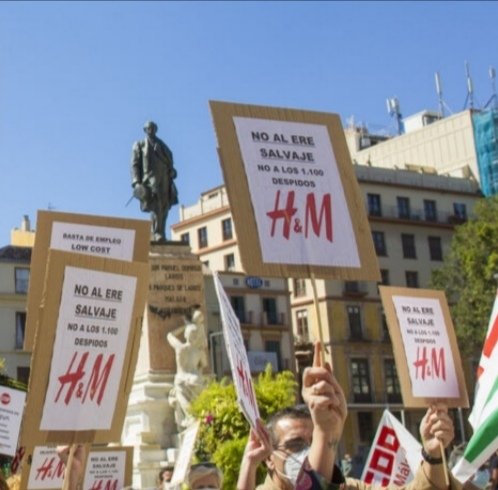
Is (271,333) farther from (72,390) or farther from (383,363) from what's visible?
(72,390)

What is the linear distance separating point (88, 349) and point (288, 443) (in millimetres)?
1130

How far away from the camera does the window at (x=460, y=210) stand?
67500 millimetres

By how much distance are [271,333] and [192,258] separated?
3679 centimetres

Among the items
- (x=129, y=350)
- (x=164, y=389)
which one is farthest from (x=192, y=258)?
(x=129, y=350)

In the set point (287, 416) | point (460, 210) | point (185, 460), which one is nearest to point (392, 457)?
point (185, 460)

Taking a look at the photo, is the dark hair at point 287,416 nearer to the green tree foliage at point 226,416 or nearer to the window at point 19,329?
the green tree foliage at point 226,416

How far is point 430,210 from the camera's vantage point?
66.9 m

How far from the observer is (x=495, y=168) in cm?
6731

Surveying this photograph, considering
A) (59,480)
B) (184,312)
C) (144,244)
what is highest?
(184,312)

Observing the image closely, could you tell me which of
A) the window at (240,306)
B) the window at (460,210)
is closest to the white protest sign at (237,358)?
the window at (240,306)

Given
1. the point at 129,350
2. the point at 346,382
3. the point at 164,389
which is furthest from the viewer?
the point at 346,382

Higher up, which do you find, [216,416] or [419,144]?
[419,144]

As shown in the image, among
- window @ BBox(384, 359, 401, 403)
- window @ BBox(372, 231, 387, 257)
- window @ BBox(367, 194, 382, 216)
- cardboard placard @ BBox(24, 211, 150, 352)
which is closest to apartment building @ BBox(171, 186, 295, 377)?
window @ BBox(384, 359, 401, 403)

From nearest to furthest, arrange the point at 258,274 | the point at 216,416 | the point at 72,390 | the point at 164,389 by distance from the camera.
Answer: the point at 258,274 < the point at 72,390 < the point at 216,416 < the point at 164,389
